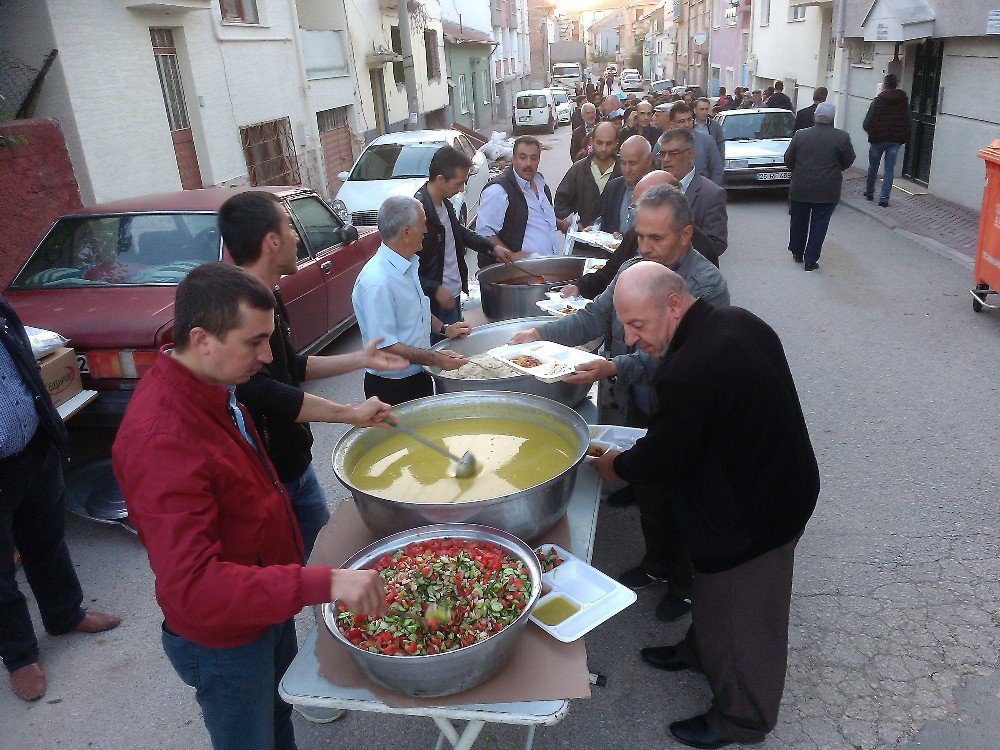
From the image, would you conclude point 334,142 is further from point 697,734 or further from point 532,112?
point 697,734

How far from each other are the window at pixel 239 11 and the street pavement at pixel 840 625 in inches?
452

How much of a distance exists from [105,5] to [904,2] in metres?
14.2

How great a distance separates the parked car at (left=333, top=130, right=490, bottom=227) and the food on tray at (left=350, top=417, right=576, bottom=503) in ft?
26.7

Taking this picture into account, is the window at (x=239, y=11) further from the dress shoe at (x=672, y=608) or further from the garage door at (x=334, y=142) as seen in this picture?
the dress shoe at (x=672, y=608)

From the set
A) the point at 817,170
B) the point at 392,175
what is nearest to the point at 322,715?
the point at 817,170

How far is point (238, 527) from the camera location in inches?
86.4

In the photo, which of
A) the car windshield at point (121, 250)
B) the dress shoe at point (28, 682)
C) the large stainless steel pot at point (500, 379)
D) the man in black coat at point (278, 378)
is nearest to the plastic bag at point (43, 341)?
the car windshield at point (121, 250)

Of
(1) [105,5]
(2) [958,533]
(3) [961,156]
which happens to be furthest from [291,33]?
(2) [958,533]

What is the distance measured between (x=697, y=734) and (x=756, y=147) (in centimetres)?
1472

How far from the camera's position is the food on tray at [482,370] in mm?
3715

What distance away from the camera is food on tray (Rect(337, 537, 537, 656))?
210 cm

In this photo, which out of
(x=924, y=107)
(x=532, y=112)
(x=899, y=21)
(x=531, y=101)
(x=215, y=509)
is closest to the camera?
(x=215, y=509)

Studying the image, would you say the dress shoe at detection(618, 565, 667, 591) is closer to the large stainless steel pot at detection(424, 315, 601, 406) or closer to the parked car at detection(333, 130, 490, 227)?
the large stainless steel pot at detection(424, 315, 601, 406)

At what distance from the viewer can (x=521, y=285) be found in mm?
5055
